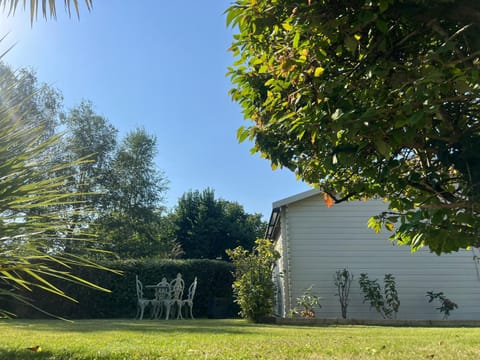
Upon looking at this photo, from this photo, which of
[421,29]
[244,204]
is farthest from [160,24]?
[244,204]

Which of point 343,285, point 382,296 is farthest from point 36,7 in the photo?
point 382,296

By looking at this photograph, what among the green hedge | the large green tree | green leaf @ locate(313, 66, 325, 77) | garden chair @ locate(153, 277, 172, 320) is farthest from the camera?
the green hedge

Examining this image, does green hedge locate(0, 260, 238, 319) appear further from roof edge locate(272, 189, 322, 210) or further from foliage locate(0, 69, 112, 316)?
foliage locate(0, 69, 112, 316)

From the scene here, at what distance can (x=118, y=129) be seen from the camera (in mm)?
18531

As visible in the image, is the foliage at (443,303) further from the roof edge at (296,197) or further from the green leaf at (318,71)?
the green leaf at (318,71)

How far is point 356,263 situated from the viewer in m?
10.2

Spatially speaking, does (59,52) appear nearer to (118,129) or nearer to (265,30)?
(265,30)

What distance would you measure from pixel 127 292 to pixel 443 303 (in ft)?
28.5

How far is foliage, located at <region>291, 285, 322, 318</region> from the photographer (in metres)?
8.88

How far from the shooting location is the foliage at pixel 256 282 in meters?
8.19

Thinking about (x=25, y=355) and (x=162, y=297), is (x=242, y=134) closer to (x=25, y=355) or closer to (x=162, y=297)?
(x=25, y=355)

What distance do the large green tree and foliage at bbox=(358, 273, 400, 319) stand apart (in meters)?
7.67

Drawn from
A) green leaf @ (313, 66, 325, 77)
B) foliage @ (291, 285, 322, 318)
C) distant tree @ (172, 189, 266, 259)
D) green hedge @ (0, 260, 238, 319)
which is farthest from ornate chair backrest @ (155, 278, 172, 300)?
distant tree @ (172, 189, 266, 259)

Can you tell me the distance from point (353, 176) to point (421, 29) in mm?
1297
